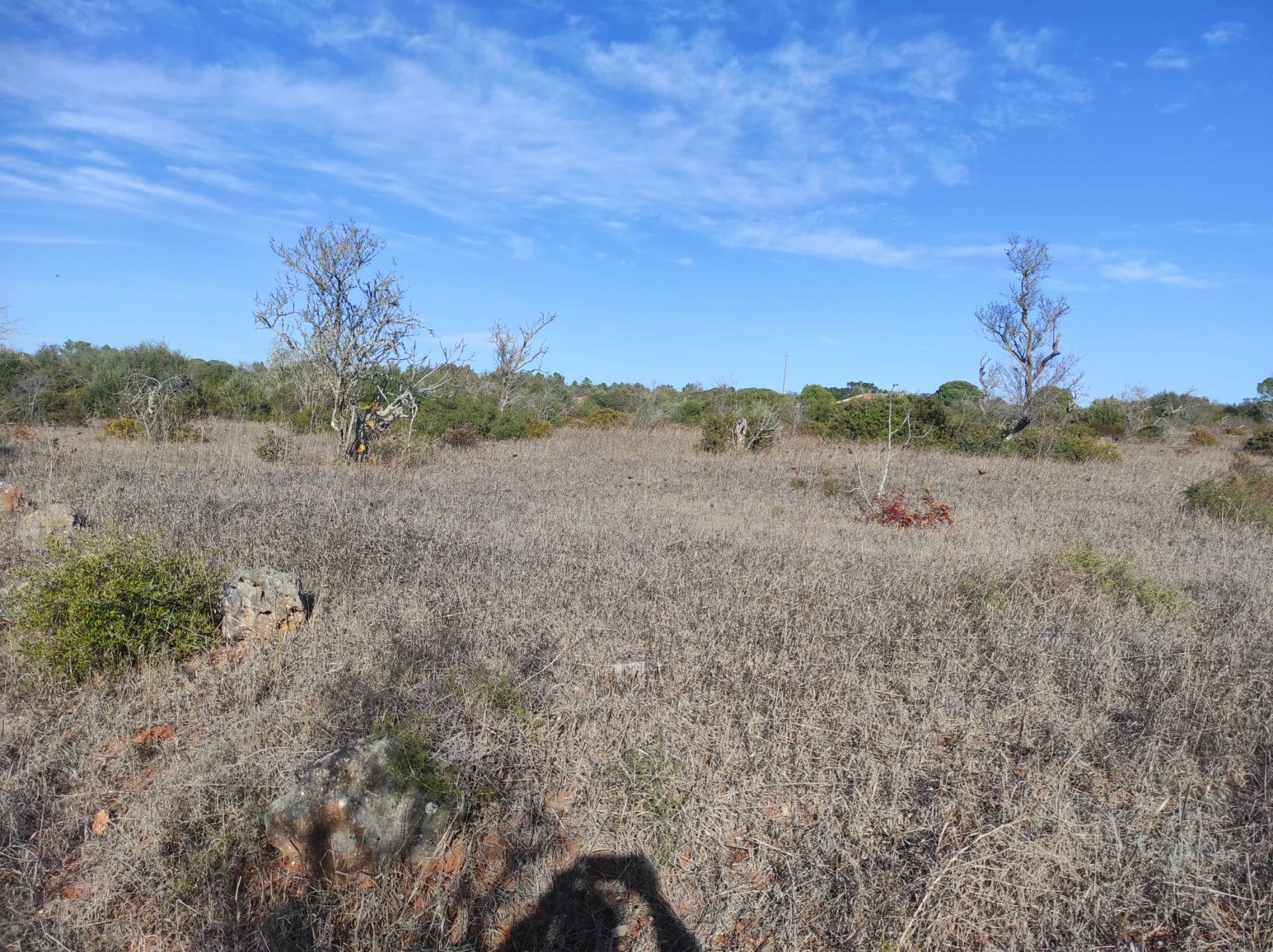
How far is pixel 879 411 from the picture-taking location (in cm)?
2006

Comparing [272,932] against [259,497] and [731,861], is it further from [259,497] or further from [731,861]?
[259,497]

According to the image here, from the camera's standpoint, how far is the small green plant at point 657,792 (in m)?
2.71

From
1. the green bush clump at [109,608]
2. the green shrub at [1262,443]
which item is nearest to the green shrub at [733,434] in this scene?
the green shrub at [1262,443]

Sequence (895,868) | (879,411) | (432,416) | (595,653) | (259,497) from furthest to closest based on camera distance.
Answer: (879,411) → (432,416) → (259,497) → (595,653) → (895,868)

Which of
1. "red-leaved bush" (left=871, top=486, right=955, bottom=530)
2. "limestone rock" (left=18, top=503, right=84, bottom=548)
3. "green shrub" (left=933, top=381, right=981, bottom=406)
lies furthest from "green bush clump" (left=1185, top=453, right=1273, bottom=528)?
"green shrub" (left=933, top=381, right=981, bottom=406)

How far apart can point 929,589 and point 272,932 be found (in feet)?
15.3

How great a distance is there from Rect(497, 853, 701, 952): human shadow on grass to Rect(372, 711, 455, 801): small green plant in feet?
1.96

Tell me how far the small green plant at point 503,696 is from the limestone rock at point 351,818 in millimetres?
586

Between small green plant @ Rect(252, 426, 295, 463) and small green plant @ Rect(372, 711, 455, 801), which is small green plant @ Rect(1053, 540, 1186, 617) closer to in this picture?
small green plant @ Rect(372, 711, 455, 801)

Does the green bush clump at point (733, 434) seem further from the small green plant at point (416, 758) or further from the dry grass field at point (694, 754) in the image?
the small green plant at point (416, 758)

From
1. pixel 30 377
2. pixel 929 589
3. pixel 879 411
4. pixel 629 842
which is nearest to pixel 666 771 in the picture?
pixel 629 842

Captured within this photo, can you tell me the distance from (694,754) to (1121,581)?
14.3 ft

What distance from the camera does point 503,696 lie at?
11.3ft

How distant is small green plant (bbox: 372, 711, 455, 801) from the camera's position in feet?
9.10
